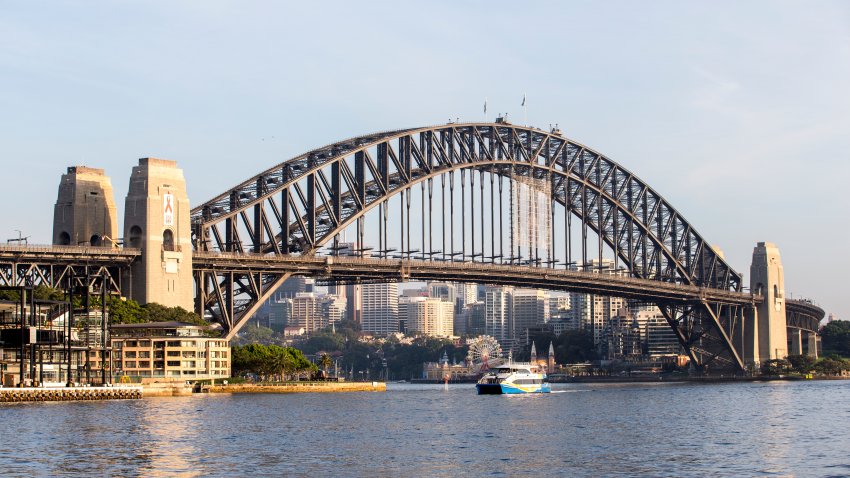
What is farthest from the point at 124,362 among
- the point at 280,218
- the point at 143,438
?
the point at 143,438

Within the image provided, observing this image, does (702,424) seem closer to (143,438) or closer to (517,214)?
(143,438)

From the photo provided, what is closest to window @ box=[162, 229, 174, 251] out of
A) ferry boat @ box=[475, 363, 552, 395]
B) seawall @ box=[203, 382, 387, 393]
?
seawall @ box=[203, 382, 387, 393]

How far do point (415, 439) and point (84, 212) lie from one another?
62404 mm

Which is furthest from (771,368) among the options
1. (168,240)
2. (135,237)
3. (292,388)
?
(135,237)

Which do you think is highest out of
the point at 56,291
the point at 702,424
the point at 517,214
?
the point at 517,214

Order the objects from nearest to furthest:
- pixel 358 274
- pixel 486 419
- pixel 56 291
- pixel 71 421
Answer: pixel 71 421 → pixel 486 419 → pixel 56 291 → pixel 358 274

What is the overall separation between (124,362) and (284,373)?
2450 centimetres

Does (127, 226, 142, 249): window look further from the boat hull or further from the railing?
→ the boat hull

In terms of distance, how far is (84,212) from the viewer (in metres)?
125

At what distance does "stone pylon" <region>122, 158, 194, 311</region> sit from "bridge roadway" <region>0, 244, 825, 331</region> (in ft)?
5.30

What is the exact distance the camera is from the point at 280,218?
439ft

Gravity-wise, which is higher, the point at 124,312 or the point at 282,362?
the point at 124,312

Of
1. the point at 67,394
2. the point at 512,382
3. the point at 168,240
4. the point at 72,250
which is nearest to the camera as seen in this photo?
the point at 67,394

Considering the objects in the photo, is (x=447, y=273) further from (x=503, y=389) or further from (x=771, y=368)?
(x=771, y=368)
